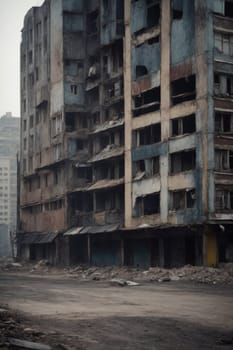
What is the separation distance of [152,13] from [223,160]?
50.9 ft

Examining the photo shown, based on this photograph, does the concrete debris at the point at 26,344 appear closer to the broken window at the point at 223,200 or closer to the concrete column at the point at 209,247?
the concrete column at the point at 209,247

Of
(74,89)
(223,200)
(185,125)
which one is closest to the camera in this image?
(223,200)

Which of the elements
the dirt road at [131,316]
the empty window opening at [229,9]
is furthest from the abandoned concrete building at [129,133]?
the dirt road at [131,316]

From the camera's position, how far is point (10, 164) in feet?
460

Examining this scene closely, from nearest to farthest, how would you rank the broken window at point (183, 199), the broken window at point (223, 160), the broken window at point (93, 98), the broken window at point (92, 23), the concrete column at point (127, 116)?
the broken window at point (223, 160) < the broken window at point (183, 199) < the concrete column at point (127, 116) < the broken window at point (93, 98) < the broken window at point (92, 23)

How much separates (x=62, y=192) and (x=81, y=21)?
18.3 m

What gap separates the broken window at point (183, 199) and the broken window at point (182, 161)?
1.81 m

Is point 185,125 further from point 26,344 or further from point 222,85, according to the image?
point 26,344

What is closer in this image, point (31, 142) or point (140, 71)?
point (140, 71)

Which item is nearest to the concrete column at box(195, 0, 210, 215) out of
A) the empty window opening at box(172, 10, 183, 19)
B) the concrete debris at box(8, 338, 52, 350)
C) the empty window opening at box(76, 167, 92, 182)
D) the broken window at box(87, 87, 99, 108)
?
the empty window opening at box(172, 10, 183, 19)

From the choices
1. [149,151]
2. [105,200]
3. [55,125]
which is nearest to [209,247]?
[149,151]

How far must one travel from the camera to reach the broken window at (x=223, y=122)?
47.7 metres

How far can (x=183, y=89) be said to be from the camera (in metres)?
51.2

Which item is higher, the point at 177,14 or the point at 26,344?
the point at 177,14
